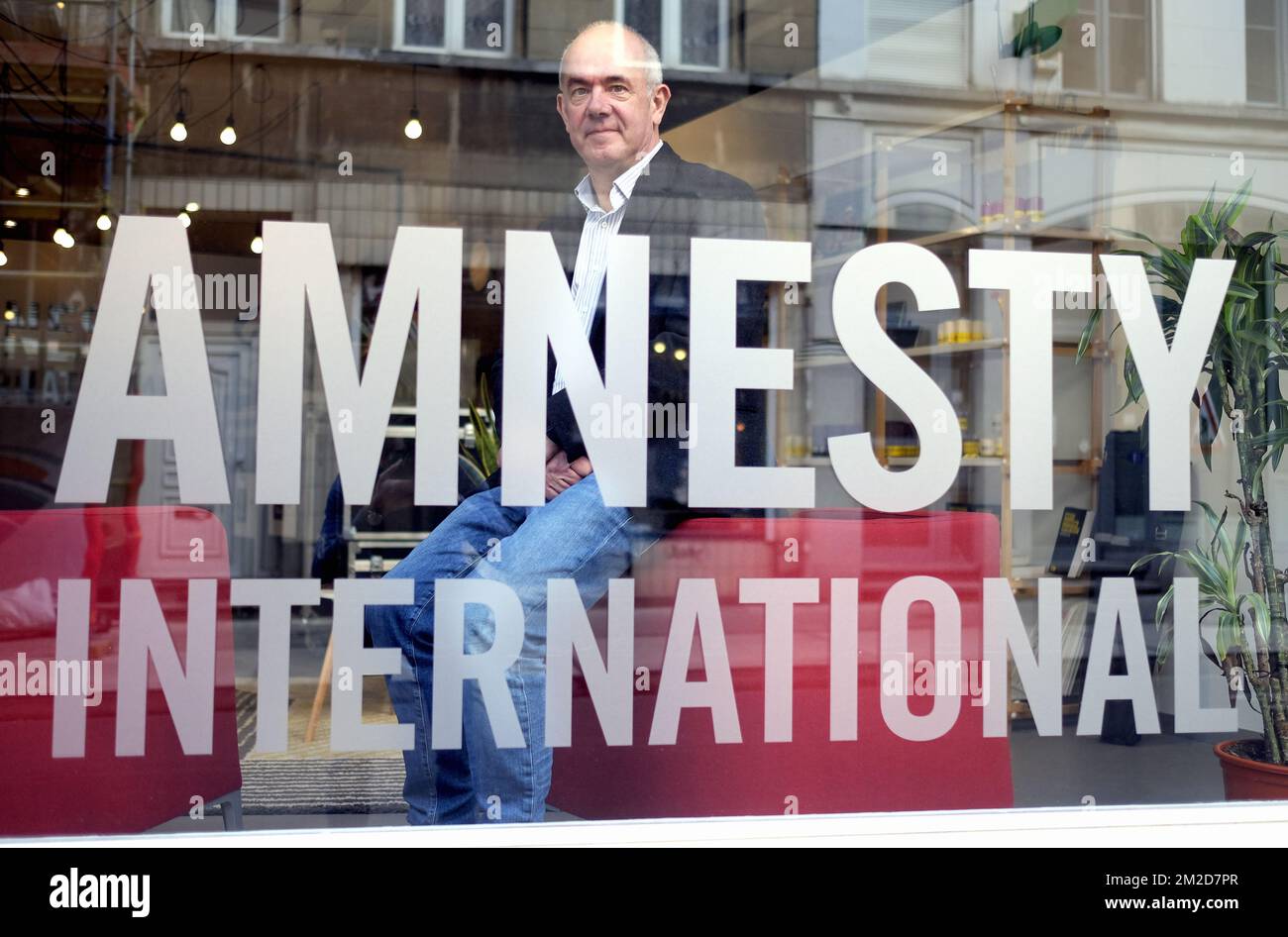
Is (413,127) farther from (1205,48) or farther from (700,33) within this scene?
(1205,48)

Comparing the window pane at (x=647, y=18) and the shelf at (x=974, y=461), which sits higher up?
the window pane at (x=647, y=18)

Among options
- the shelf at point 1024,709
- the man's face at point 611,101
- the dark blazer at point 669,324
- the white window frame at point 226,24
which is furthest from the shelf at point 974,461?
the white window frame at point 226,24

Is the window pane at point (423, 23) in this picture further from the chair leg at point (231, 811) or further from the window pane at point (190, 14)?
the chair leg at point (231, 811)

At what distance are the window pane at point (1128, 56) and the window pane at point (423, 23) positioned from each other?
1.79m

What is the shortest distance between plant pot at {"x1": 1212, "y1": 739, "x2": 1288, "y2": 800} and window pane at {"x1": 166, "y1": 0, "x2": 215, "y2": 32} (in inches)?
128

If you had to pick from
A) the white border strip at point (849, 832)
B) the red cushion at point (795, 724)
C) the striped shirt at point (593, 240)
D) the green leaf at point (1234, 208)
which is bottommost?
the white border strip at point (849, 832)

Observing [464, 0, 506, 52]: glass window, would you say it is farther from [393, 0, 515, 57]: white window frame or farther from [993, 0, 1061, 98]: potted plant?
[993, 0, 1061, 98]: potted plant

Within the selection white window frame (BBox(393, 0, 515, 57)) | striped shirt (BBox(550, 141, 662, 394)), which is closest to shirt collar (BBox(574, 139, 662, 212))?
striped shirt (BBox(550, 141, 662, 394))

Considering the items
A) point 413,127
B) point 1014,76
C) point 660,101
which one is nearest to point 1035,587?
point 660,101

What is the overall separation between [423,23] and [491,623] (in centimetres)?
213

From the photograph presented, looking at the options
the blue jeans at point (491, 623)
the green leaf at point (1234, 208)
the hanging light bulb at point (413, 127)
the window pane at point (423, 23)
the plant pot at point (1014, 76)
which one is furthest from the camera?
the hanging light bulb at point (413, 127)

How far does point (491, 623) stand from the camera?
2.13 m

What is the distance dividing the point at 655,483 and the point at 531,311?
15.8 inches

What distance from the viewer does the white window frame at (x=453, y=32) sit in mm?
3219
